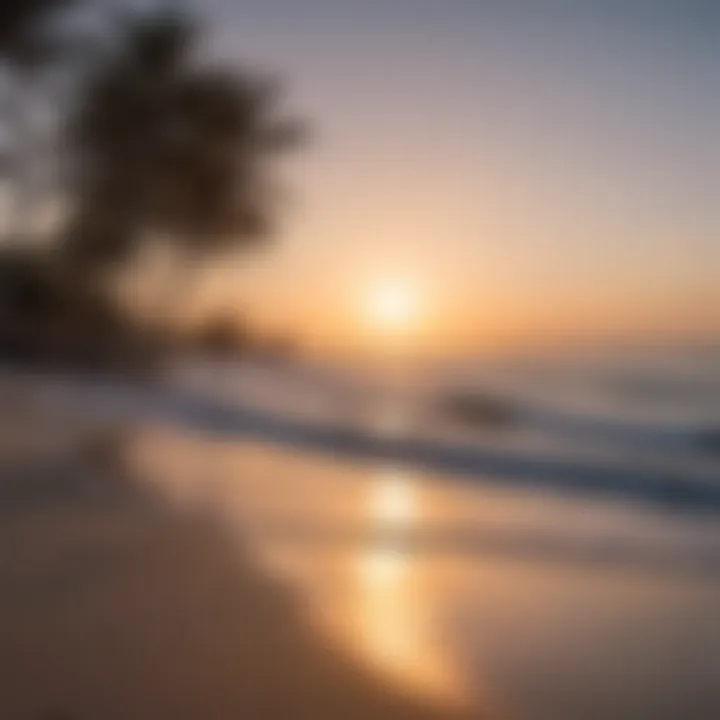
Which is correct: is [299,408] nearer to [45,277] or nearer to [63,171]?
[45,277]

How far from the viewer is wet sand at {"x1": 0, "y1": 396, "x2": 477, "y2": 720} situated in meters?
1.21

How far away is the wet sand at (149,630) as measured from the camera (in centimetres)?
121

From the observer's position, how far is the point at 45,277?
8.87ft

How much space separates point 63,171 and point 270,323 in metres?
0.66

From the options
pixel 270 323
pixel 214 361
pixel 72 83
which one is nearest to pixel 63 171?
pixel 72 83

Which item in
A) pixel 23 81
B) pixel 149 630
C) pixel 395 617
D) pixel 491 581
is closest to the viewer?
pixel 149 630

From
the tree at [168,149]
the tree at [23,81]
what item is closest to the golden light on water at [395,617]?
the tree at [168,149]

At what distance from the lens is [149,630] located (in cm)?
144

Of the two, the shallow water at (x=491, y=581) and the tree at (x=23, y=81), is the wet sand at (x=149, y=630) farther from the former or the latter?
the tree at (x=23, y=81)

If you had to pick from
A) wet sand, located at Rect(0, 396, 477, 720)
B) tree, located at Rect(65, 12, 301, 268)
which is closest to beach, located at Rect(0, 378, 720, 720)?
wet sand, located at Rect(0, 396, 477, 720)

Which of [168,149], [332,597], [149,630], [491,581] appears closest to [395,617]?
[332,597]

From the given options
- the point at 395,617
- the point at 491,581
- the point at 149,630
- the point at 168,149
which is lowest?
the point at 149,630

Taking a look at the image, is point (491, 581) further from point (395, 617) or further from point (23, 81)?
point (23, 81)

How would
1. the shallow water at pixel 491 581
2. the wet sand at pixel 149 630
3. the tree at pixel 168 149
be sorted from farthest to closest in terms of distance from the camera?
the tree at pixel 168 149 < the shallow water at pixel 491 581 < the wet sand at pixel 149 630
